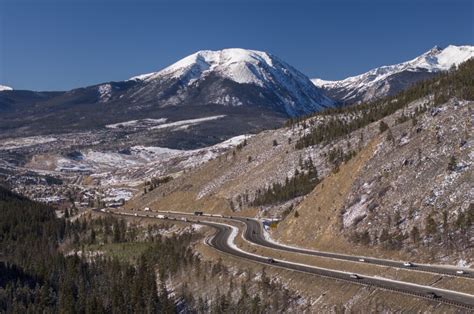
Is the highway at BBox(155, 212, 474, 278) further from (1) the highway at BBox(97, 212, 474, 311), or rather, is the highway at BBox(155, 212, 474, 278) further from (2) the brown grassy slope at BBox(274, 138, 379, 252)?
(2) the brown grassy slope at BBox(274, 138, 379, 252)

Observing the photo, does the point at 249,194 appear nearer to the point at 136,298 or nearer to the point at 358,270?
the point at 136,298

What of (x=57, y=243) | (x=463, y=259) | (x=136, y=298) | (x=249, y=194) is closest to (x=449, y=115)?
(x=463, y=259)

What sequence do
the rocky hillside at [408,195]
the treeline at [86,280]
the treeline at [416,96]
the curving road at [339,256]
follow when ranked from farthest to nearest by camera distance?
the treeline at [416,96] → the treeline at [86,280] → the rocky hillside at [408,195] → the curving road at [339,256]

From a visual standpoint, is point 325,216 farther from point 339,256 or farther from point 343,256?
point 343,256

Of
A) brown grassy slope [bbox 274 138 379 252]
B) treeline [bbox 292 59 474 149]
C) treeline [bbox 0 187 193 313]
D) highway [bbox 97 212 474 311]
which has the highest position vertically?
treeline [bbox 292 59 474 149]

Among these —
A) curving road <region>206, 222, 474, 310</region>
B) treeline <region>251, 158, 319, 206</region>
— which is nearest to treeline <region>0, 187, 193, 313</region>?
curving road <region>206, 222, 474, 310</region>

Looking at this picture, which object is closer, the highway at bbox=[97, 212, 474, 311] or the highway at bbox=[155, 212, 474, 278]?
the highway at bbox=[97, 212, 474, 311]

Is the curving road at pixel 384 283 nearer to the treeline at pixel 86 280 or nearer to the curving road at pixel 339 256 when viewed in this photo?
the curving road at pixel 339 256

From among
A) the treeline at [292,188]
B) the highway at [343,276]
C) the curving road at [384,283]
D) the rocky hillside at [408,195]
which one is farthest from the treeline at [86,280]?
the treeline at [292,188]
